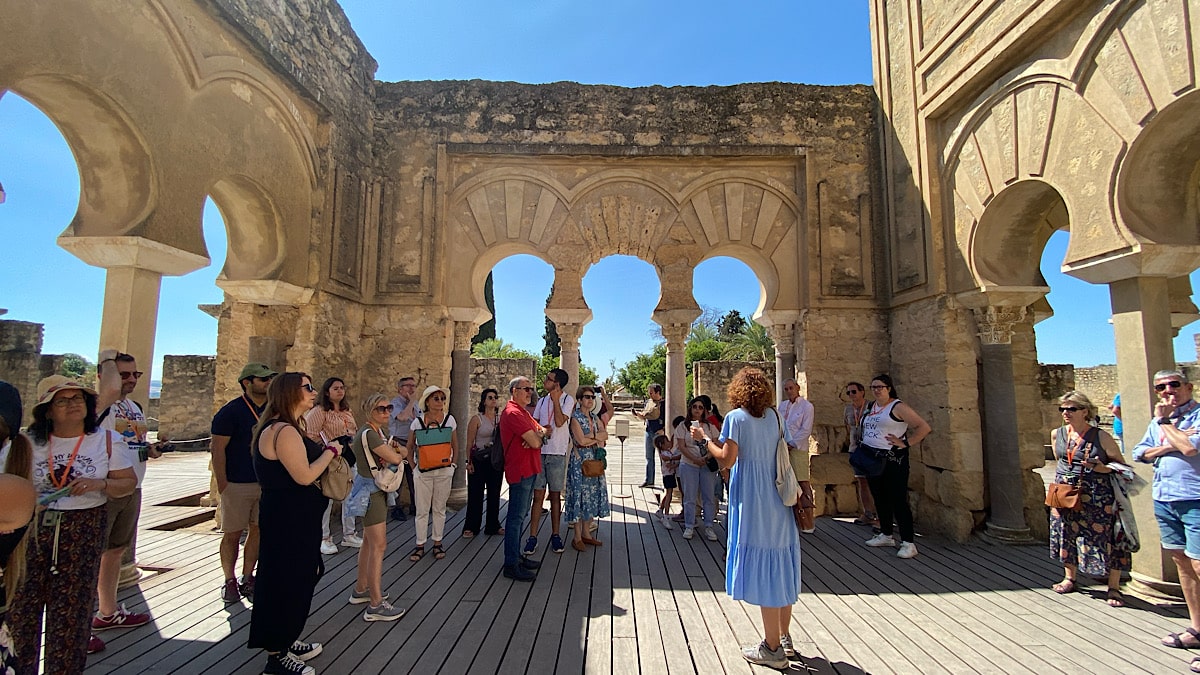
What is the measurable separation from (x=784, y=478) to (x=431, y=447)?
2867 mm

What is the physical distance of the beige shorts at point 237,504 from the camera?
3.60 metres

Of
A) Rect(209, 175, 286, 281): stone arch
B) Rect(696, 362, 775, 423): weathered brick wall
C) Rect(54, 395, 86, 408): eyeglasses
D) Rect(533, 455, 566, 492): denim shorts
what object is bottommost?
Rect(533, 455, 566, 492): denim shorts

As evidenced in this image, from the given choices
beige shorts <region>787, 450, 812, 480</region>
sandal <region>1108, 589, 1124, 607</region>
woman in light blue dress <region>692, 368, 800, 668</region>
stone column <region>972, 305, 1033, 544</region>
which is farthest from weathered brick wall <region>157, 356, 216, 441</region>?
sandal <region>1108, 589, 1124, 607</region>

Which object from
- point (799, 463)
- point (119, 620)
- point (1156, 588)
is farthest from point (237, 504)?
point (1156, 588)

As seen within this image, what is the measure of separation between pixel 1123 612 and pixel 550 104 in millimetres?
7588

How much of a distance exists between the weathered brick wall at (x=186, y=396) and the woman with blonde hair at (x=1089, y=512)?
54.1 feet

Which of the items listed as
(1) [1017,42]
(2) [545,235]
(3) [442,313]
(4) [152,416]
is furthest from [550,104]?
(4) [152,416]

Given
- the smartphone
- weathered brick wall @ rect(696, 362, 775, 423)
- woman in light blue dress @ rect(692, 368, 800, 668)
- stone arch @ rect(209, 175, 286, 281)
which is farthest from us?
weathered brick wall @ rect(696, 362, 775, 423)

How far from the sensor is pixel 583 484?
4.92m

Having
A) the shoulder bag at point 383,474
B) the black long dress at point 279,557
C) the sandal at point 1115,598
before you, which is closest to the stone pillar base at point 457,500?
the shoulder bag at point 383,474

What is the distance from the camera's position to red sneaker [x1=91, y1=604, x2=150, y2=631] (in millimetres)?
3162

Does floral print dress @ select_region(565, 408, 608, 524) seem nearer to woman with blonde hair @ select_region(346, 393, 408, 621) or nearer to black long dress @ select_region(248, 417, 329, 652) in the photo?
woman with blonde hair @ select_region(346, 393, 408, 621)

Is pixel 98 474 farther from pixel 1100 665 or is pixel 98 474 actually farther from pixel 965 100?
pixel 965 100

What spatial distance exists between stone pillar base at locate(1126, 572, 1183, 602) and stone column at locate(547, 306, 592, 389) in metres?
5.37
